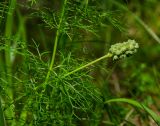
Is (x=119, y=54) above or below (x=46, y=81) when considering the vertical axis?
above

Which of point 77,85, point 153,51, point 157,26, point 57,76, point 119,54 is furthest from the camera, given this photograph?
point 157,26

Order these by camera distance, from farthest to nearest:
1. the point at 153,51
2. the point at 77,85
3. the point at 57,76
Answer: the point at 153,51 → the point at 77,85 → the point at 57,76

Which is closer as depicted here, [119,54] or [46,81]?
[119,54]

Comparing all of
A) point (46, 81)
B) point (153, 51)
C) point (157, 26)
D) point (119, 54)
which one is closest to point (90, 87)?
point (46, 81)

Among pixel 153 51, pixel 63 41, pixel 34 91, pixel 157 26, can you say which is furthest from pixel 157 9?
→ pixel 34 91

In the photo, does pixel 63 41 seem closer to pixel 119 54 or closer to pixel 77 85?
pixel 77 85

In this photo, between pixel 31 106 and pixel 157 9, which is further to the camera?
pixel 157 9

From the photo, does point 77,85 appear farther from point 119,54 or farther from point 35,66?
point 119,54

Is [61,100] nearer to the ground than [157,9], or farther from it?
nearer to the ground

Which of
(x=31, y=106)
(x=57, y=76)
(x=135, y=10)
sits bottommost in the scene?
(x=31, y=106)
